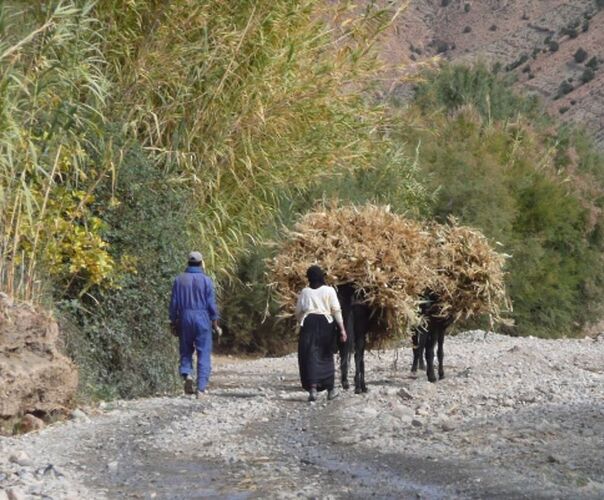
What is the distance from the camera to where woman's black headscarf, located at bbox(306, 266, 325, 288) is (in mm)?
14695

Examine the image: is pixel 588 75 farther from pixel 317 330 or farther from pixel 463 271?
pixel 317 330

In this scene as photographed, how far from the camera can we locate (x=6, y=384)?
39.7 feet

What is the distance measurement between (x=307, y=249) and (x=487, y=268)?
2.55 meters

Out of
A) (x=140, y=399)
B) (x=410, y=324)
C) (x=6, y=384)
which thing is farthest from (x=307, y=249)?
(x=6, y=384)

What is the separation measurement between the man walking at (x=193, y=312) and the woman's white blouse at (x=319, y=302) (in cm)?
124

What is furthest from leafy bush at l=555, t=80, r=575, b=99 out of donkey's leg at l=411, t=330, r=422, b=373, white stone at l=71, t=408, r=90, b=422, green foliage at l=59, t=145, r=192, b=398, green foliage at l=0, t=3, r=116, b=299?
white stone at l=71, t=408, r=90, b=422

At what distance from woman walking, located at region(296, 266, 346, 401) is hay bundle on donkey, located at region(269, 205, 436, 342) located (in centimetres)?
57

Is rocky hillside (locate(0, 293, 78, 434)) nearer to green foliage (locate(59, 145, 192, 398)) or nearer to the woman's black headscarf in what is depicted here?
green foliage (locate(59, 145, 192, 398))

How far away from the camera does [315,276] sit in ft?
48.3

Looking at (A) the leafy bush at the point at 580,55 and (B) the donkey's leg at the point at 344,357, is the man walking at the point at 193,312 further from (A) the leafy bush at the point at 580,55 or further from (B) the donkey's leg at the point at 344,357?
(A) the leafy bush at the point at 580,55

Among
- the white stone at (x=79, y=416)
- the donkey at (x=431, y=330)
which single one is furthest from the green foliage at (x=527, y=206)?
the white stone at (x=79, y=416)

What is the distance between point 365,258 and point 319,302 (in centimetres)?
98

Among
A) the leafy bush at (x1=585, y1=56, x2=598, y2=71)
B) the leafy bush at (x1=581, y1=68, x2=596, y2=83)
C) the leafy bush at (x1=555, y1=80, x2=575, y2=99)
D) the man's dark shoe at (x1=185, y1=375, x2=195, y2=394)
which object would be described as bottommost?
the man's dark shoe at (x1=185, y1=375, x2=195, y2=394)

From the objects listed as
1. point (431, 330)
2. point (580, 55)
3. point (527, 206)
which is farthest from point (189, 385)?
point (580, 55)
